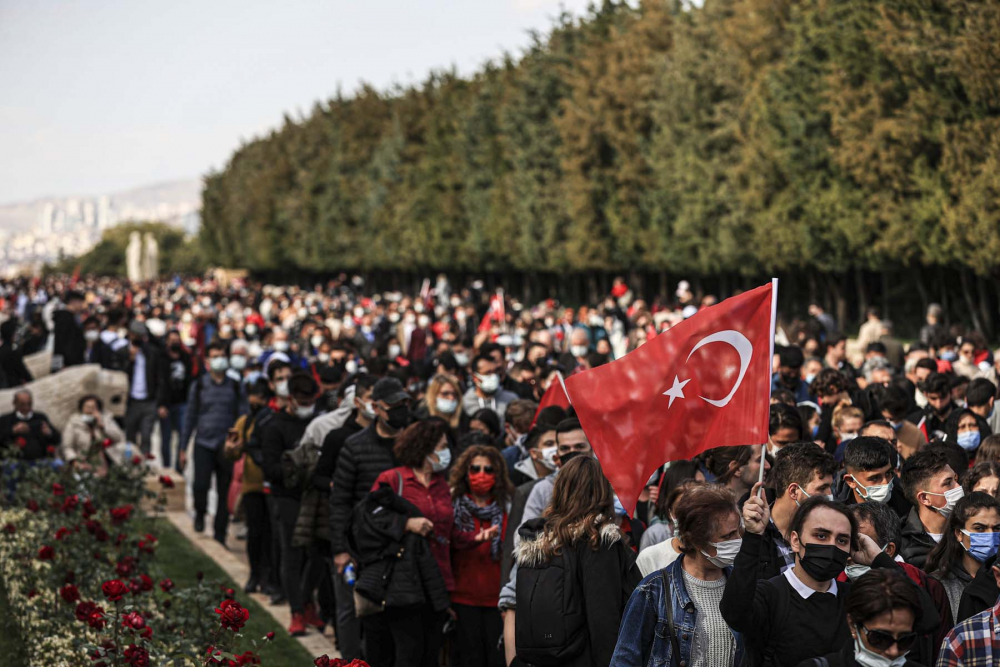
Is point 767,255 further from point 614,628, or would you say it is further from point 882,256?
point 614,628

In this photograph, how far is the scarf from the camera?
7621 millimetres

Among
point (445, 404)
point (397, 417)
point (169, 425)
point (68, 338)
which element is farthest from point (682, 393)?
point (68, 338)

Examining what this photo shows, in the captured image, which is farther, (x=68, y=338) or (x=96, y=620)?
(x=68, y=338)

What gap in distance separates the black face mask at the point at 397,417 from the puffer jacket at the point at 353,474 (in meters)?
0.15

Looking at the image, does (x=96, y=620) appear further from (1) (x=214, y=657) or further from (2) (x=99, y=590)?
(2) (x=99, y=590)

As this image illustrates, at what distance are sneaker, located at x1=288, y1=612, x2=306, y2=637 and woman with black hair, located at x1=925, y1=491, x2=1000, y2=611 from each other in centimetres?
609

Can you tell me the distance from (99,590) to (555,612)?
4762 mm

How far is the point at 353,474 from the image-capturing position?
8359 mm

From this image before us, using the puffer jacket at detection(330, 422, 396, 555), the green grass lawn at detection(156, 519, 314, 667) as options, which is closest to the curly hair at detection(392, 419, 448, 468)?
the puffer jacket at detection(330, 422, 396, 555)

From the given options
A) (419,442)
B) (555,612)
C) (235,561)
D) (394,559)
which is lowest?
(235,561)

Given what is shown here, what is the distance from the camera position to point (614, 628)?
576cm

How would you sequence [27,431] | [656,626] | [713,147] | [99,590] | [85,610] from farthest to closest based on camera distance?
[713,147], [27,431], [99,590], [85,610], [656,626]

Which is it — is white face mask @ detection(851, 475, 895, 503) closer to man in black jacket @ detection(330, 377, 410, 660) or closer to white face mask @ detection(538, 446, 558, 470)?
white face mask @ detection(538, 446, 558, 470)

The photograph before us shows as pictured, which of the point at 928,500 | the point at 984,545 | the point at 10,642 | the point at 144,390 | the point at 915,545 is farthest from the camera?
the point at 144,390
